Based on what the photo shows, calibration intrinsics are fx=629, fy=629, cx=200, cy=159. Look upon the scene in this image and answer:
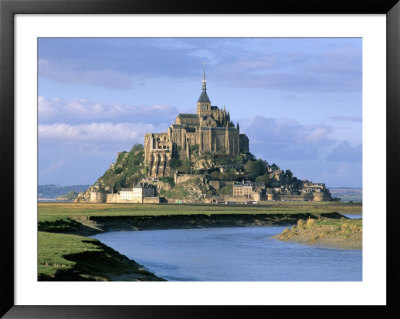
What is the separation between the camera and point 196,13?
341cm

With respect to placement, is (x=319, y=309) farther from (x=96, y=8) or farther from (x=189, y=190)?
(x=189, y=190)

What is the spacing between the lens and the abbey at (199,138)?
38562 millimetres

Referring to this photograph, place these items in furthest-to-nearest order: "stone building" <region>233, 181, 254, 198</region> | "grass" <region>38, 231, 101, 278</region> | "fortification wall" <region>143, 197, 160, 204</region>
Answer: "stone building" <region>233, 181, 254, 198</region> → "fortification wall" <region>143, 197, 160, 204</region> → "grass" <region>38, 231, 101, 278</region>

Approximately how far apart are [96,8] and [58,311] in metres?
1.63

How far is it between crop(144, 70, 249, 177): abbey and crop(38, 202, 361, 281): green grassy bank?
5998mm

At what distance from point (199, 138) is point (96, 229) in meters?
23.2

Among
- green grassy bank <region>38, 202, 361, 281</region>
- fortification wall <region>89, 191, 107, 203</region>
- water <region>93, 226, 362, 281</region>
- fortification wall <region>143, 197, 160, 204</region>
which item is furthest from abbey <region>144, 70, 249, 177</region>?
water <region>93, 226, 362, 281</region>

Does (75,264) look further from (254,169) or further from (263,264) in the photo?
(254,169)

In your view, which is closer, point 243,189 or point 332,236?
point 332,236

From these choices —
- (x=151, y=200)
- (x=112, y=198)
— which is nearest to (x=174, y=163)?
(x=151, y=200)

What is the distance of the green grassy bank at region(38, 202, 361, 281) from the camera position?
175 inches

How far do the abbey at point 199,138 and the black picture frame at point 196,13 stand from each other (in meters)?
34.6

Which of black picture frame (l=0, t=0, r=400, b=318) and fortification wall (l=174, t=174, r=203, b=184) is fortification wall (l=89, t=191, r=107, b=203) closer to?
fortification wall (l=174, t=174, r=203, b=184)

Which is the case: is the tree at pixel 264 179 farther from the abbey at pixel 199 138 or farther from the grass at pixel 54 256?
the grass at pixel 54 256
